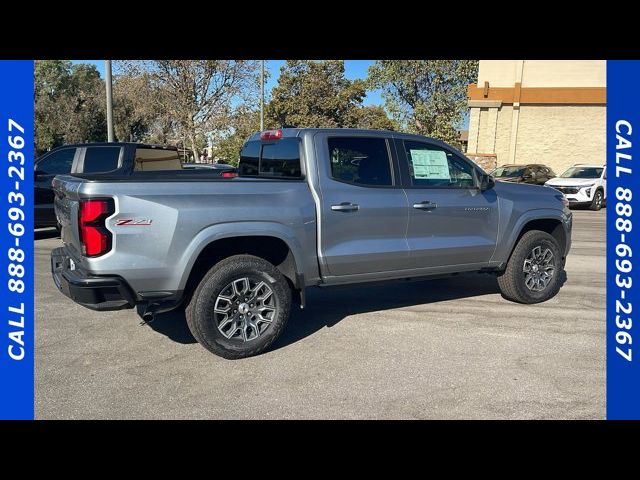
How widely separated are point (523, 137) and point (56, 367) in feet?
88.6

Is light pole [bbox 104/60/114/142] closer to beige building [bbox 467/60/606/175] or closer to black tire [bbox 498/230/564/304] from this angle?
black tire [bbox 498/230/564/304]

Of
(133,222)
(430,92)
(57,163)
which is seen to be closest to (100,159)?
(57,163)

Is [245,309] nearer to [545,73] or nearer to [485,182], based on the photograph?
[485,182]

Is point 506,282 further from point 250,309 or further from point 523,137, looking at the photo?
point 523,137

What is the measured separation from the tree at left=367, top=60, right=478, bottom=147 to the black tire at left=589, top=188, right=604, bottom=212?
10.0 meters

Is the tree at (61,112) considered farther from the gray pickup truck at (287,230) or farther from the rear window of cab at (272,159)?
the gray pickup truck at (287,230)

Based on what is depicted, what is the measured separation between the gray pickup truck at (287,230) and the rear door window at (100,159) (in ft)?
15.6

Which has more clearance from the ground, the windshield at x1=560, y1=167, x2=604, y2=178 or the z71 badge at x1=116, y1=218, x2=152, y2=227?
the windshield at x1=560, y1=167, x2=604, y2=178

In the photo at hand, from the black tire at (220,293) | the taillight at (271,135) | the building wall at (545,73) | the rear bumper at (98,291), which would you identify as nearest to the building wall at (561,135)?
the building wall at (545,73)

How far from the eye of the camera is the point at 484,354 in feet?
15.0

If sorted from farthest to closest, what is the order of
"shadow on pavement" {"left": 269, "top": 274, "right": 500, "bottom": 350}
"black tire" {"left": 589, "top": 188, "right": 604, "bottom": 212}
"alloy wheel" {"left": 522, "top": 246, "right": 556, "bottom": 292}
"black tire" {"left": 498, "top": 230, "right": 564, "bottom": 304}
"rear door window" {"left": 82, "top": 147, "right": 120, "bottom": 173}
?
"black tire" {"left": 589, "top": 188, "right": 604, "bottom": 212}, "rear door window" {"left": 82, "top": 147, "right": 120, "bottom": 173}, "alloy wheel" {"left": 522, "top": 246, "right": 556, "bottom": 292}, "black tire" {"left": 498, "top": 230, "right": 564, "bottom": 304}, "shadow on pavement" {"left": 269, "top": 274, "right": 500, "bottom": 350}

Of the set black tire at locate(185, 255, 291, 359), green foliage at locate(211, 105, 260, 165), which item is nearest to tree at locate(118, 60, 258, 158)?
green foliage at locate(211, 105, 260, 165)

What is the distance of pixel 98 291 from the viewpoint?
3.92 meters

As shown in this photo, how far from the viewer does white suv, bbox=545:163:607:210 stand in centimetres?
1842
